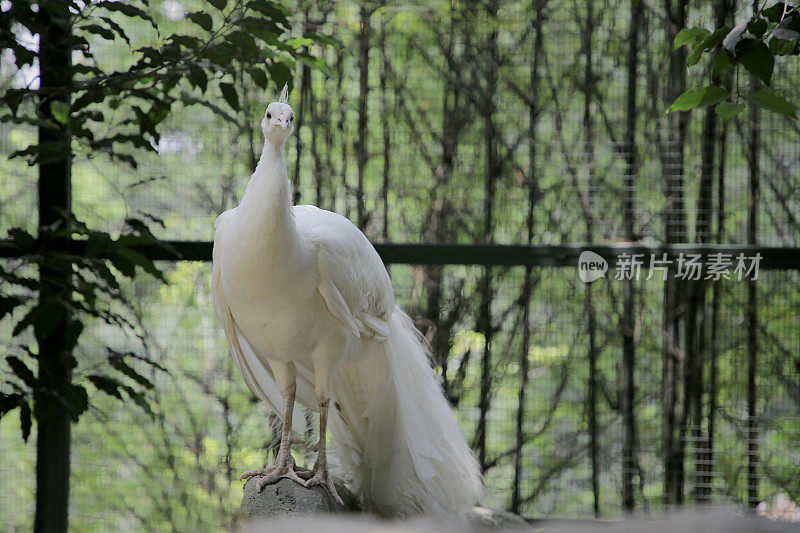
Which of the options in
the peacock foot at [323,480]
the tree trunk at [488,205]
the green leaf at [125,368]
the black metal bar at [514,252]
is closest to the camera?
the green leaf at [125,368]

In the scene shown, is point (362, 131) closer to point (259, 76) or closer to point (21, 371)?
point (259, 76)

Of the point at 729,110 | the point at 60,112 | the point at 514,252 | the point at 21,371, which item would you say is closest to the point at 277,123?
the point at 60,112

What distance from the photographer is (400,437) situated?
195 cm

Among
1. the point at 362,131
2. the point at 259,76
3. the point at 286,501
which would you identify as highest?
the point at 362,131

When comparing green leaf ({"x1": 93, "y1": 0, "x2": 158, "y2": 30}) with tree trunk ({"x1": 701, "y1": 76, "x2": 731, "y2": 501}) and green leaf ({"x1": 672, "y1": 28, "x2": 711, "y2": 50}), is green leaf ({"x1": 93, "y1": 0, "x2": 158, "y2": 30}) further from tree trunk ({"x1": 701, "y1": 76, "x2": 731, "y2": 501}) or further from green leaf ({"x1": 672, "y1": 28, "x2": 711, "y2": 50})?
tree trunk ({"x1": 701, "y1": 76, "x2": 731, "y2": 501})

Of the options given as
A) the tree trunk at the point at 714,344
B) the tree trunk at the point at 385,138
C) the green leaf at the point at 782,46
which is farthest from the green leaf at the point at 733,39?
the tree trunk at the point at 385,138

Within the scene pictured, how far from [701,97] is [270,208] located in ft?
2.76

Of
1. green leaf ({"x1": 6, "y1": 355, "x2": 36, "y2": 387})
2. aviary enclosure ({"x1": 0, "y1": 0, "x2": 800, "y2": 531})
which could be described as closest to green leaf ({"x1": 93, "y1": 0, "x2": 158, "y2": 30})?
green leaf ({"x1": 6, "y1": 355, "x2": 36, "y2": 387})

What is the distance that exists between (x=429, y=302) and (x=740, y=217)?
1157 mm

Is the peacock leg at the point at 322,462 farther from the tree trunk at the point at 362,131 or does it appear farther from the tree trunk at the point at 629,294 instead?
the tree trunk at the point at 629,294

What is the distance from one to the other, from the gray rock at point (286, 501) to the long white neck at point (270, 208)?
1.92 feet

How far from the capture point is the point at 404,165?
2.78m

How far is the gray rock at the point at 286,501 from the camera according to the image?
1.68 meters

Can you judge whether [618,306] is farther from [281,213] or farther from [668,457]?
[281,213]
